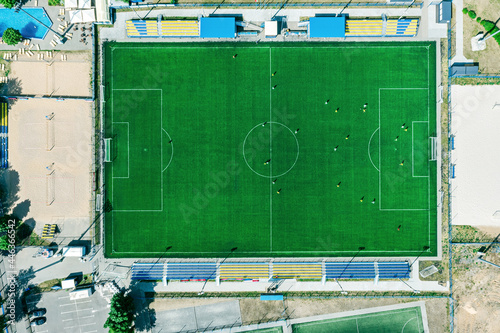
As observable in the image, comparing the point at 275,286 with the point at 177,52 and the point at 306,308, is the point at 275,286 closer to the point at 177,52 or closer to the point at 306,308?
the point at 306,308

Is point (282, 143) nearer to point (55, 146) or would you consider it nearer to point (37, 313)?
point (55, 146)

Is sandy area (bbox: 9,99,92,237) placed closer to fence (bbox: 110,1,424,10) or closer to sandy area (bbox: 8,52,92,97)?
sandy area (bbox: 8,52,92,97)

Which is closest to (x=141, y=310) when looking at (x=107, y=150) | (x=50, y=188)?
(x=50, y=188)

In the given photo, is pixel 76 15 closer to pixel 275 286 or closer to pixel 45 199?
pixel 45 199

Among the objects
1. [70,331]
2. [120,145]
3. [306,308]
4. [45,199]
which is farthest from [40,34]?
[306,308]

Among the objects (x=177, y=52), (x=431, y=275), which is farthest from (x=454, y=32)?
(x=177, y=52)

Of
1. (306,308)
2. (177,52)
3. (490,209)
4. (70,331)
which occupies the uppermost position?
(177,52)

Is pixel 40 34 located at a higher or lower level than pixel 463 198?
higher
